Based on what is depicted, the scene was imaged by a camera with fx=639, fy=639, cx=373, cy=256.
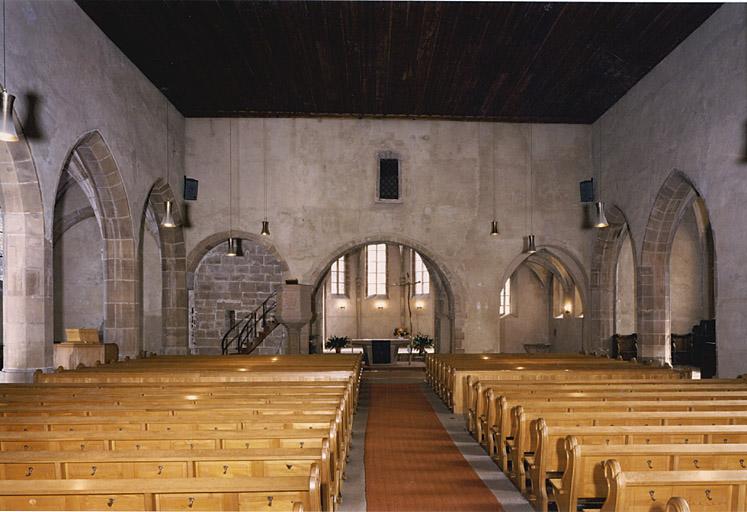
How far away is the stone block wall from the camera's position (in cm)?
1930

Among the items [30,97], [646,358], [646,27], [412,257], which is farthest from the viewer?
[412,257]

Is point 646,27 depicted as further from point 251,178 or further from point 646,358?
point 251,178

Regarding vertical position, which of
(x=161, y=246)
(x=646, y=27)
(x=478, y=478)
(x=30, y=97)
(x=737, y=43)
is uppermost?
(x=646, y=27)

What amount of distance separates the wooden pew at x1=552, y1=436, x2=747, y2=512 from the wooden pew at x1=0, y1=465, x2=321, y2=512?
1742 mm

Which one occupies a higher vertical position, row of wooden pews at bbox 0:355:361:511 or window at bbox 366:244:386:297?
window at bbox 366:244:386:297

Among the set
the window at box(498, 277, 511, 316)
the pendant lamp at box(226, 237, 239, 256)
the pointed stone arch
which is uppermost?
the pendant lamp at box(226, 237, 239, 256)

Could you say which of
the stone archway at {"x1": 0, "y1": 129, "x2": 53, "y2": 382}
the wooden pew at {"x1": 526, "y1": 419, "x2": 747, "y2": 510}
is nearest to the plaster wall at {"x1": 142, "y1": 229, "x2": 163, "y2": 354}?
the stone archway at {"x1": 0, "y1": 129, "x2": 53, "y2": 382}

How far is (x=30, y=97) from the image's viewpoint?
8.41 metres

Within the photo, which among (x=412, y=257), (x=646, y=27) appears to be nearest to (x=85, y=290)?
(x=412, y=257)

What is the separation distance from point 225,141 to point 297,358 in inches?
270

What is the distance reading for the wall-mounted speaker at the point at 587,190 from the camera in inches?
629

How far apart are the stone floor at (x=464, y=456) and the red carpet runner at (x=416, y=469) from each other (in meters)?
0.07

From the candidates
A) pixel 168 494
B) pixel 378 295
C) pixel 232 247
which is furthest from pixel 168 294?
pixel 168 494

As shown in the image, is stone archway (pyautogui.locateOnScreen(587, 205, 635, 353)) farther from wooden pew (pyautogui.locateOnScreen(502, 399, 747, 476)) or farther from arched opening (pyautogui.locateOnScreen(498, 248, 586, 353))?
wooden pew (pyautogui.locateOnScreen(502, 399, 747, 476))
